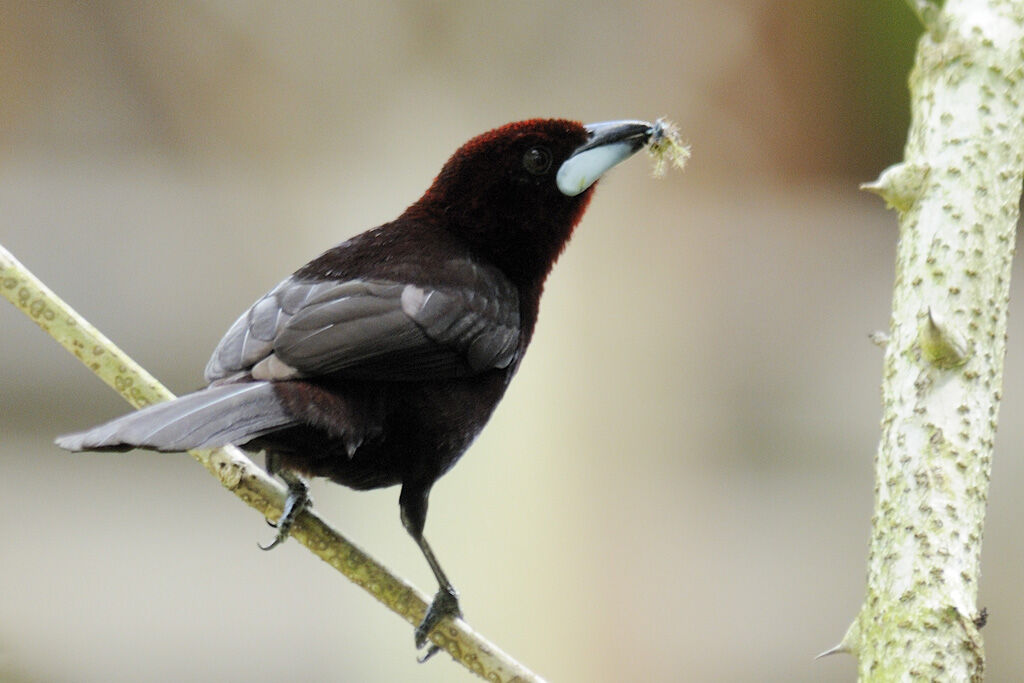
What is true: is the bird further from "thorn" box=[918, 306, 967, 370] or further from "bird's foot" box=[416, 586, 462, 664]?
"thorn" box=[918, 306, 967, 370]

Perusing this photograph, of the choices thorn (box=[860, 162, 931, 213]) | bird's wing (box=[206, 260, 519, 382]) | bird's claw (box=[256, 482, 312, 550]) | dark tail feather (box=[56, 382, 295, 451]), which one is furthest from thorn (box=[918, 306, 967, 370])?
bird's claw (box=[256, 482, 312, 550])

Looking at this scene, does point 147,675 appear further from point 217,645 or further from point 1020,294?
point 1020,294

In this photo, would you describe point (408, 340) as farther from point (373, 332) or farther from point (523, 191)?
point (523, 191)

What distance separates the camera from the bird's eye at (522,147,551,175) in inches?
106

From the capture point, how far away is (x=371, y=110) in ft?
16.7

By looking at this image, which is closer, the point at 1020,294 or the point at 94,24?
the point at 94,24

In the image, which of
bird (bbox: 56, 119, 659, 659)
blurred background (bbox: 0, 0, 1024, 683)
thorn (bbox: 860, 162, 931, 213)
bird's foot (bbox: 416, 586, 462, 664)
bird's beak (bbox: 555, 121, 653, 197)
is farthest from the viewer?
blurred background (bbox: 0, 0, 1024, 683)

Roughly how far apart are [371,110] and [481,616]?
2145 millimetres

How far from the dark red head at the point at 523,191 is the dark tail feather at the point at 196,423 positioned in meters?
0.81

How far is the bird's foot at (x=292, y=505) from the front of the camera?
2327 mm

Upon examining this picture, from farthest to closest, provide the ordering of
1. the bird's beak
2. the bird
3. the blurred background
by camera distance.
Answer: the blurred background
the bird's beak
the bird

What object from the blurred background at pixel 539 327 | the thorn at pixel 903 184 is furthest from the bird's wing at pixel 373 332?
the blurred background at pixel 539 327

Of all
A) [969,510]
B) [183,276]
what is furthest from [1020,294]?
[969,510]

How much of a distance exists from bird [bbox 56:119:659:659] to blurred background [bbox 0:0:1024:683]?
2105 millimetres
